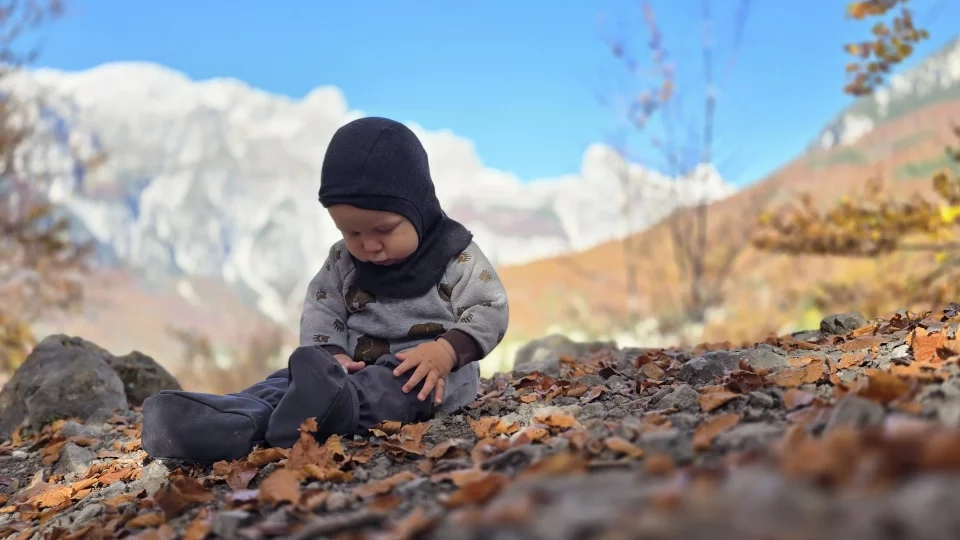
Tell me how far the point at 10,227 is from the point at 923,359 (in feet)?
35.9

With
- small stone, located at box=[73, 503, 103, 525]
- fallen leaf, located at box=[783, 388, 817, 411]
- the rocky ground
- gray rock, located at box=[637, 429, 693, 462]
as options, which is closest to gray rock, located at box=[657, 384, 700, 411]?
the rocky ground

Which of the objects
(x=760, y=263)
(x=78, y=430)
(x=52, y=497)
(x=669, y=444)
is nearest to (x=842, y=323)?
(x=669, y=444)

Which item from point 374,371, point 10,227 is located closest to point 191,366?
point 10,227

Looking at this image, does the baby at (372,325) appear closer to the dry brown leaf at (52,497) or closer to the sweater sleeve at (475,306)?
the sweater sleeve at (475,306)

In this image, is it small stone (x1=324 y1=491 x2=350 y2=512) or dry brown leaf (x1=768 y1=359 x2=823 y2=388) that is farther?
dry brown leaf (x1=768 y1=359 x2=823 y2=388)

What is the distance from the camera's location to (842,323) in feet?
11.1

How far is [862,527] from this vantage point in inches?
33.6

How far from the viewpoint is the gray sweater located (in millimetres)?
2924

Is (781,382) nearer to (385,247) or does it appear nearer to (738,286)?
(385,247)

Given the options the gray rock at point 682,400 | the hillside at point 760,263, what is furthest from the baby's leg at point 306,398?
the hillside at point 760,263

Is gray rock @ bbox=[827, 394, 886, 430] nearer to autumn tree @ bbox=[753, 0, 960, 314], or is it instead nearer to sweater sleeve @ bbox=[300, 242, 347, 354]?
sweater sleeve @ bbox=[300, 242, 347, 354]

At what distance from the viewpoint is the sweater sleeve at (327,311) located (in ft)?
9.84

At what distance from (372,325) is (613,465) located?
1.64m

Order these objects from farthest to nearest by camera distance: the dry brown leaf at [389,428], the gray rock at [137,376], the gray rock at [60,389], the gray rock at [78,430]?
the gray rock at [137,376] < the gray rock at [60,389] < the gray rock at [78,430] < the dry brown leaf at [389,428]
